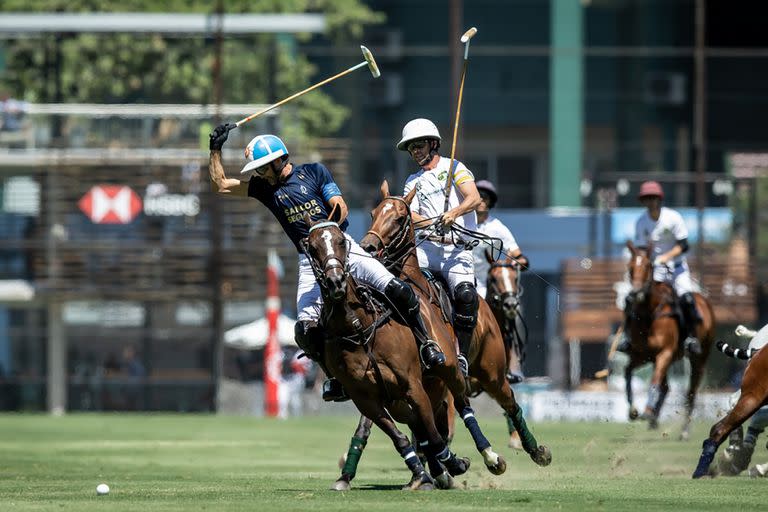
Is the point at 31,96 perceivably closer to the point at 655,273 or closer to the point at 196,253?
the point at 196,253

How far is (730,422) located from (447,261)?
10.1 ft

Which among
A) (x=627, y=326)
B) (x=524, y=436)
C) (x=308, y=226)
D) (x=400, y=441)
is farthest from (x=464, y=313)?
(x=627, y=326)

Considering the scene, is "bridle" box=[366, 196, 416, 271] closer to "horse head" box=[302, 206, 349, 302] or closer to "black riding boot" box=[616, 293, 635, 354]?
"horse head" box=[302, 206, 349, 302]

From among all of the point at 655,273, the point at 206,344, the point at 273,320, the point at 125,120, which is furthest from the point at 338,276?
the point at 206,344

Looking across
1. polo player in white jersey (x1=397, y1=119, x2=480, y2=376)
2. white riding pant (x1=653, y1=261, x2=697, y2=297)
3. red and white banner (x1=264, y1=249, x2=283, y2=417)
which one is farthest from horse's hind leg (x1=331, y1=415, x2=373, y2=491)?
red and white banner (x1=264, y1=249, x2=283, y2=417)

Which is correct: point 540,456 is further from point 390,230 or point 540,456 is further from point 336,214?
point 336,214

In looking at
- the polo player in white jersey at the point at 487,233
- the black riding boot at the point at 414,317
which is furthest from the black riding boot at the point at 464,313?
the polo player in white jersey at the point at 487,233

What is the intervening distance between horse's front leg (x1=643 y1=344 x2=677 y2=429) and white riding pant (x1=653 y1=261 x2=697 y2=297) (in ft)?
2.83

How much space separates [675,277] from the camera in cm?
2436

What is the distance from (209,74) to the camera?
41.3 m

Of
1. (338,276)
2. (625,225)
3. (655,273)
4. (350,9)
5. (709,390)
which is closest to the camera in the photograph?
(338,276)

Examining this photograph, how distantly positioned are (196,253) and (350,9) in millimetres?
11224

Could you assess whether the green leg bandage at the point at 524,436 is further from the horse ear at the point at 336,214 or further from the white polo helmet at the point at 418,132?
the horse ear at the point at 336,214

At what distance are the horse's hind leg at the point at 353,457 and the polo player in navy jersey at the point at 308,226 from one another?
0.49 metres
